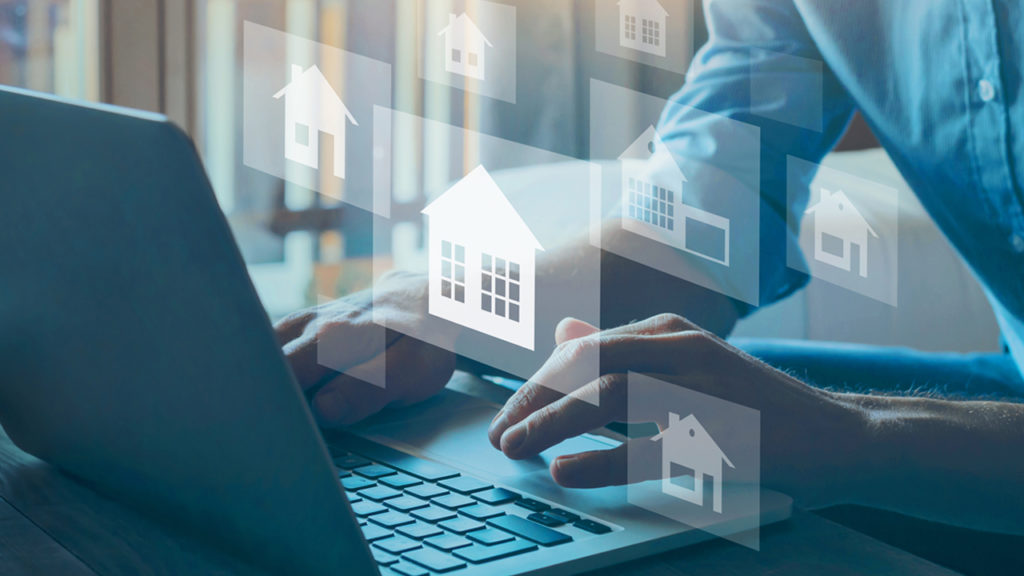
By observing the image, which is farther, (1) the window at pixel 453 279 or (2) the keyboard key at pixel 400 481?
(1) the window at pixel 453 279

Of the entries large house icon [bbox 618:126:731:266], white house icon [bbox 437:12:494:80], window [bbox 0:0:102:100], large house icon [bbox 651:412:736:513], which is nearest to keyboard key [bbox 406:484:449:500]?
large house icon [bbox 651:412:736:513]

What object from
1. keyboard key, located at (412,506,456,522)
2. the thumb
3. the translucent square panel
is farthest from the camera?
the translucent square panel

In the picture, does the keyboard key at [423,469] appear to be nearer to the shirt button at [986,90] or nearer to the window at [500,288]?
the window at [500,288]

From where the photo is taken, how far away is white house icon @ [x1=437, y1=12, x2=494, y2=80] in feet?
11.4

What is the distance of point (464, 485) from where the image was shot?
435 millimetres

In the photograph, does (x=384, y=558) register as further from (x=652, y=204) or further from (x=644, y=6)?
(x=644, y=6)

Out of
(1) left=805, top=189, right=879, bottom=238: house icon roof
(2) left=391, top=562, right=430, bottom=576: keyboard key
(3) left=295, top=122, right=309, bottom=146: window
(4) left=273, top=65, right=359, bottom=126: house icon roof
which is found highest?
(2) left=391, top=562, right=430, bottom=576: keyboard key

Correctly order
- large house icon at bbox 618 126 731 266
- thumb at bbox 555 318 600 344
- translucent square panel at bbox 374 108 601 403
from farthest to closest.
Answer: large house icon at bbox 618 126 731 266 → translucent square panel at bbox 374 108 601 403 → thumb at bbox 555 318 600 344

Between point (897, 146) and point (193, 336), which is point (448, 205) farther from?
point (193, 336)

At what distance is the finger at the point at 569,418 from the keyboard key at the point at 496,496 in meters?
0.04

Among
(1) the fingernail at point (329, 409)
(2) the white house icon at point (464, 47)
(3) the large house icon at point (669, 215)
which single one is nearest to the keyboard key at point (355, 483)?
(1) the fingernail at point (329, 409)

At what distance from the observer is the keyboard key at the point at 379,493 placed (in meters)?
0.42

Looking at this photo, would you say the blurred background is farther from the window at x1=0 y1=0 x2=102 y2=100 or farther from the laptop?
the laptop

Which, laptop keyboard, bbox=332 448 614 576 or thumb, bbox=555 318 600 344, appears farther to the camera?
thumb, bbox=555 318 600 344
